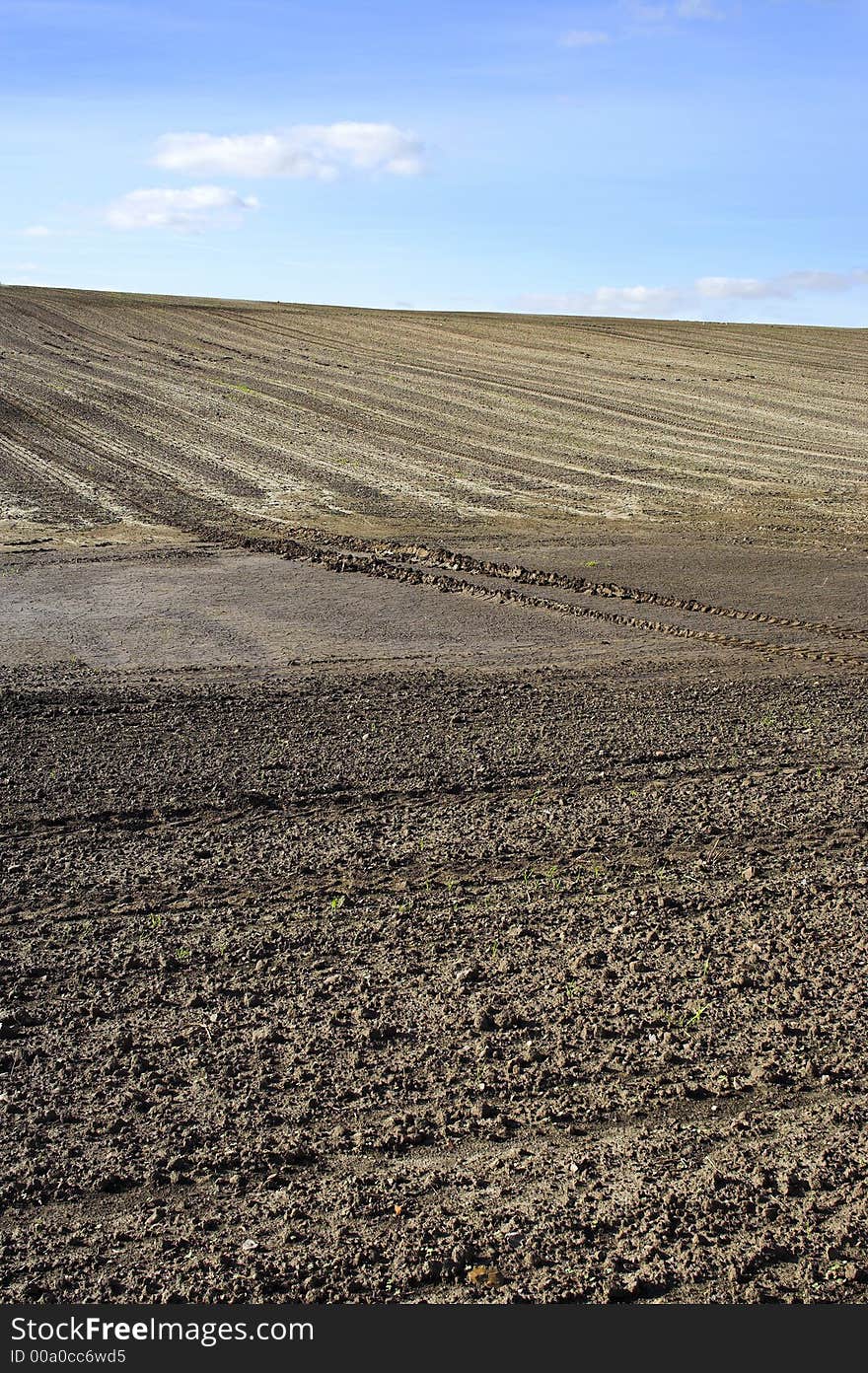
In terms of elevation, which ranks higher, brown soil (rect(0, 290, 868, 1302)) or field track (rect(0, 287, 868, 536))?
field track (rect(0, 287, 868, 536))

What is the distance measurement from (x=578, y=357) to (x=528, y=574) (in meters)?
22.5

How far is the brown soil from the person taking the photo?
10.3 feet

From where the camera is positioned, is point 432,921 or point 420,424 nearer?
point 432,921

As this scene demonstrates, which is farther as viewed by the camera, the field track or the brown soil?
the field track

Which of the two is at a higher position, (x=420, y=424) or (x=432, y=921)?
(x=420, y=424)

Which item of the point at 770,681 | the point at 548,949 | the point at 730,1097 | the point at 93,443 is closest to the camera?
the point at 730,1097

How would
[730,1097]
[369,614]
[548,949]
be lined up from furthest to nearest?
[369,614], [548,949], [730,1097]

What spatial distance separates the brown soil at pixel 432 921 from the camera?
3.14 meters

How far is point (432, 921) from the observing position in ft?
15.6

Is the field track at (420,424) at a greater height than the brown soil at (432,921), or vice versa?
the field track at (420,424)

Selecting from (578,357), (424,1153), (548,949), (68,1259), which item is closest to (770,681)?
(548,949)

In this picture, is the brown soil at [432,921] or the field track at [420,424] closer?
the brown soil at [432,921]

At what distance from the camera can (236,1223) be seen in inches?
123

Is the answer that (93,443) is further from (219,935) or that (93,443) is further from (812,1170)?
(812,1170)
